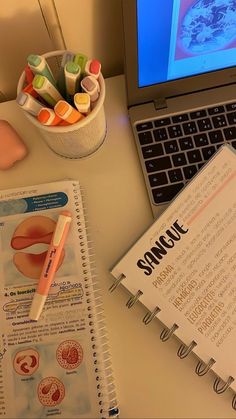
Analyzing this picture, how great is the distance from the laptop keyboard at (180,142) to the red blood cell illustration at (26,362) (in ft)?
0.84

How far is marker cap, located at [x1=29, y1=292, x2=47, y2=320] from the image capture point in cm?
55

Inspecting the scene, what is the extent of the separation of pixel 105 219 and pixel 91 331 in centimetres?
15

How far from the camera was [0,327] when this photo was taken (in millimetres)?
557

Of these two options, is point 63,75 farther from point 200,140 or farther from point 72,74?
point 200,140

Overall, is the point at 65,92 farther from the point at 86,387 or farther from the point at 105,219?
the point at 86,387

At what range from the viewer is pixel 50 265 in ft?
1.83

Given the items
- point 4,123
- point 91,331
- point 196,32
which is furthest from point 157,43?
point 91,331

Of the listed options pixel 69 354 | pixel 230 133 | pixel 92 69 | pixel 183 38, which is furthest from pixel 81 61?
pixel 69 354

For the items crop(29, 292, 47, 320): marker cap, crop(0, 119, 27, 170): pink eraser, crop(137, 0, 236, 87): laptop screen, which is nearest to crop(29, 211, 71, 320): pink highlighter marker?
crop(29, 292, 47, 320): marker cap

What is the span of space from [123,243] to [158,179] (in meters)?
0.10

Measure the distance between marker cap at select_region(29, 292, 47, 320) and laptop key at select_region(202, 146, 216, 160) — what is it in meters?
Result: 0.29

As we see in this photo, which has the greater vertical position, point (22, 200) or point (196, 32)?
point (196, 32)

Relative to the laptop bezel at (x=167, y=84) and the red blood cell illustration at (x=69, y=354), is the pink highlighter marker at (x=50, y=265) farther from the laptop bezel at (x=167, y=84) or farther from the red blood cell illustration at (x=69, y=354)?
the laptop bezel at (x=167, y=84)

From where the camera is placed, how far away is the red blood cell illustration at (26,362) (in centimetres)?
54
